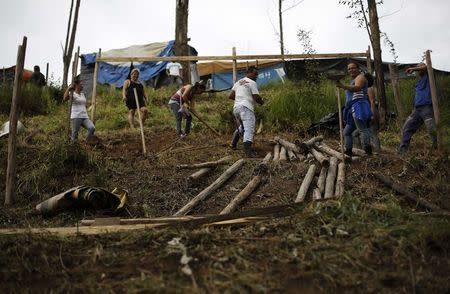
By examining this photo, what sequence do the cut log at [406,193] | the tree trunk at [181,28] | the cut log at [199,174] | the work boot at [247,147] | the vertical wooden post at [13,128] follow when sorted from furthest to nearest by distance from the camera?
the tree trunk at [181,28] → the work boot at [247,147] → the cut log at [199,174] → the vertical wooden post at [13,128] → the cut log at [406,193]

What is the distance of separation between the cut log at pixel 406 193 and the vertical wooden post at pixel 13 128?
15.2 ft

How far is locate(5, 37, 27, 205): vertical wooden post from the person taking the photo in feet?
18.7

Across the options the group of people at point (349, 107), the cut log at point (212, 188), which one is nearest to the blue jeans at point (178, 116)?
the group of people at point (349, 107)

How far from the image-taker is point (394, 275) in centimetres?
288

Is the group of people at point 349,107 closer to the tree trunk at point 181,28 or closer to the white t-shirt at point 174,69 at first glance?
the tree trunk at point 181,28

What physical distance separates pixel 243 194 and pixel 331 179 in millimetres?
1119

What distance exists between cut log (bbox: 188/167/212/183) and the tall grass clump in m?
3.55

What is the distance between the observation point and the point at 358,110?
6379mm

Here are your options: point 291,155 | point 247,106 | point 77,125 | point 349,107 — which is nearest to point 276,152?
point 291,155

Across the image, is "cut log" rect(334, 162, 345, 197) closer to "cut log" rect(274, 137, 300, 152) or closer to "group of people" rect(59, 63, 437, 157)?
"group of people" rect(59, 63, 437, 157)

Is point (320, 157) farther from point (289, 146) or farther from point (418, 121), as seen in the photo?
point (418, 121)

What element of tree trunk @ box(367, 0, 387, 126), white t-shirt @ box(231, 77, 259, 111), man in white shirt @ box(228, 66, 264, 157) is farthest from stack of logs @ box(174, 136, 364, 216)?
tree trunk @ box(367, 0, 387, 126)

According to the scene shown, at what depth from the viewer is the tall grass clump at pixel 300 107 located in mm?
9930

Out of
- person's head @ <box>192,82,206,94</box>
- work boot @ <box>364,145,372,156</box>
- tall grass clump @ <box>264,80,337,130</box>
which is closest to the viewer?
work boot @ <box>364,145,372,156</box>
